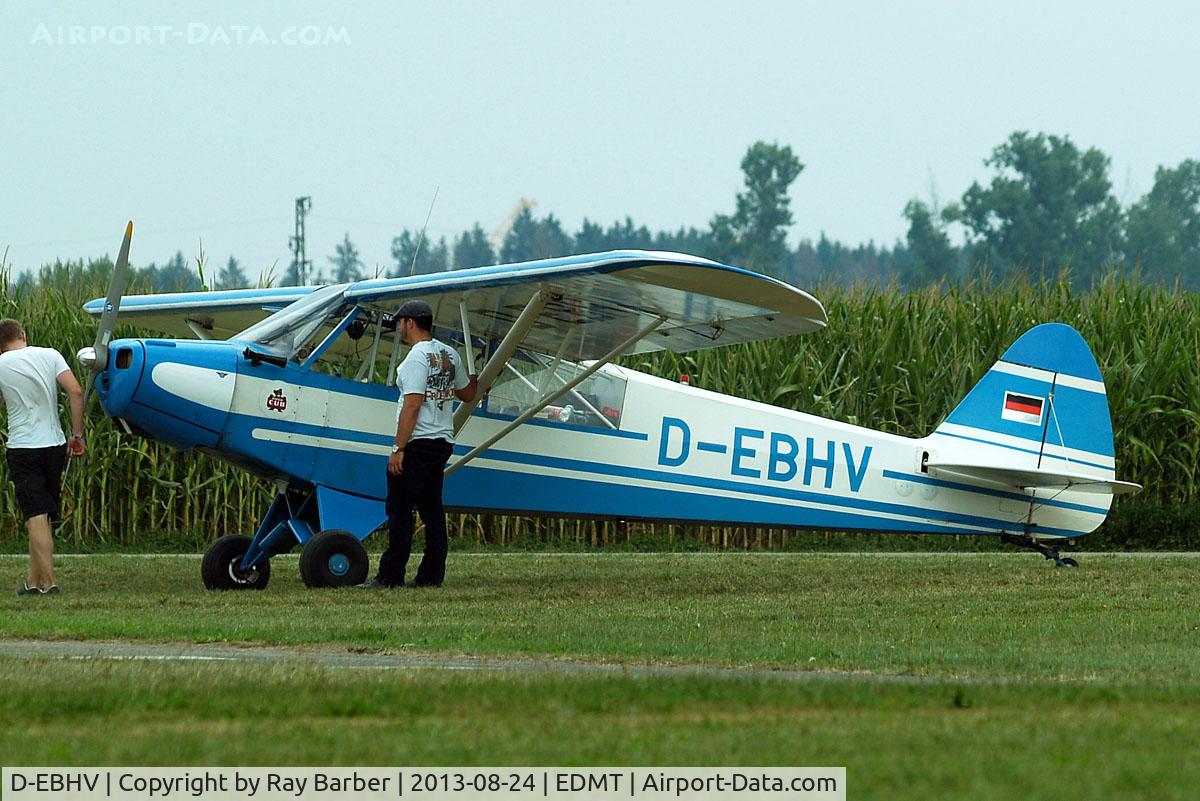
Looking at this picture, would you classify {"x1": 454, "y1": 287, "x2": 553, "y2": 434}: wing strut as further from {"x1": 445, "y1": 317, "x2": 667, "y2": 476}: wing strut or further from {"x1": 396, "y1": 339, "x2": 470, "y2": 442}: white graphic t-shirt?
{"x1": 396, "y1": 339, "x2": 470, "y2": 442}: white graphic t-shirt

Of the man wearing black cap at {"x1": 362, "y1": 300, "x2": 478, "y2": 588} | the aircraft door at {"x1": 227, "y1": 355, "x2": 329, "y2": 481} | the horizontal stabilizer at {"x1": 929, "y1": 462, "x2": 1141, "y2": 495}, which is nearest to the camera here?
the man wearing black cap at {"x1": 362, "y1": 300, "x2": 478, "y2": 588}

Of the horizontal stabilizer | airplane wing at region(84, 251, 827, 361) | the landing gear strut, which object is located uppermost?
airplane wing at region(84, 251, 827, 361)

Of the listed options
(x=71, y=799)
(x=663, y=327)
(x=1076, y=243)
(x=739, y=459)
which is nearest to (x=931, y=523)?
Answer: (x=739, y=459)

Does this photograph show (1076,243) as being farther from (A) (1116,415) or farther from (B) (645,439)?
(B) (645,439)

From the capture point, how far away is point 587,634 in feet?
27.7

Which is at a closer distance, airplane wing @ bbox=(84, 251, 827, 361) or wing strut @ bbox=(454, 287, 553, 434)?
airplane wing @ bbox=(84, 251, 827, 361)

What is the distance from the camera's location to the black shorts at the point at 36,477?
36.7ft

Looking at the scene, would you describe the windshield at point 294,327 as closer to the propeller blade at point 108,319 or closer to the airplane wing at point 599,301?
the airplane wing at point 599,301

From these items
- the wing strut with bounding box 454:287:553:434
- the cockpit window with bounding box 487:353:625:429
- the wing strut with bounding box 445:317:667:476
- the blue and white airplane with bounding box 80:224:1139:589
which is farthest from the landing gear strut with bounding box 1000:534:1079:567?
the wing strut with bounding box 454:287:553:434

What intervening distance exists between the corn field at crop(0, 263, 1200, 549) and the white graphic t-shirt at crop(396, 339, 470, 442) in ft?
21.5

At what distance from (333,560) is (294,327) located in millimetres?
1825

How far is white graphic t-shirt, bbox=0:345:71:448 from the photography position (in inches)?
442

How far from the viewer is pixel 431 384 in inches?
448

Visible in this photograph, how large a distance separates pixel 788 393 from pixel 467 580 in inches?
288
